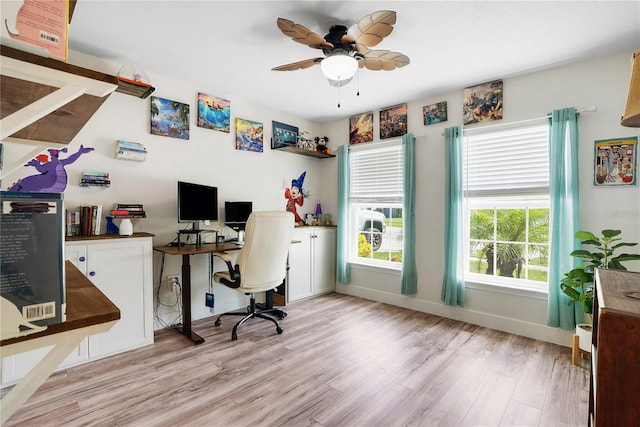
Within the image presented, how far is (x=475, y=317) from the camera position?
3287mm

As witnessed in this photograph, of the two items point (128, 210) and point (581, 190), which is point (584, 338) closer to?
point (581, 190)

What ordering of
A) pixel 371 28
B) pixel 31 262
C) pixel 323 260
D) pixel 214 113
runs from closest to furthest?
pixel 31 262 < pixel 371 28 < pixel 214 113 < pixel 323 260

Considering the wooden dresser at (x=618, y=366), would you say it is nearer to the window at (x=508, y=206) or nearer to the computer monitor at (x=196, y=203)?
the window at (x=508, y=206)

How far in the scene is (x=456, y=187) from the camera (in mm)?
3303

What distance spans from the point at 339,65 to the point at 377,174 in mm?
2216

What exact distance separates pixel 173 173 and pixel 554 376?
12.3 feet

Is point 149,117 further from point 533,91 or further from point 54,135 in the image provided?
point 533,91

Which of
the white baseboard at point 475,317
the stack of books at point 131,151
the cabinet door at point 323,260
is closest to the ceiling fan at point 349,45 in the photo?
the stack of books at point 131,151

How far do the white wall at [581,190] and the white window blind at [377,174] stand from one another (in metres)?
0.32

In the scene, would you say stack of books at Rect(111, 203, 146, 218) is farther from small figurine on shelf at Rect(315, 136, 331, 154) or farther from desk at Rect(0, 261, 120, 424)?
small figurine on shelf at Rect(315, 136, 331, 154)

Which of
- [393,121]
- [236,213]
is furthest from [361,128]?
[236,213]

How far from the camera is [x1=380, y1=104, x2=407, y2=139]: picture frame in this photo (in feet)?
12.6

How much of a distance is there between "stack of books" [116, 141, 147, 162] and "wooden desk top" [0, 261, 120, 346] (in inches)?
95.9

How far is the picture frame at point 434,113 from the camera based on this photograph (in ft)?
11.5
